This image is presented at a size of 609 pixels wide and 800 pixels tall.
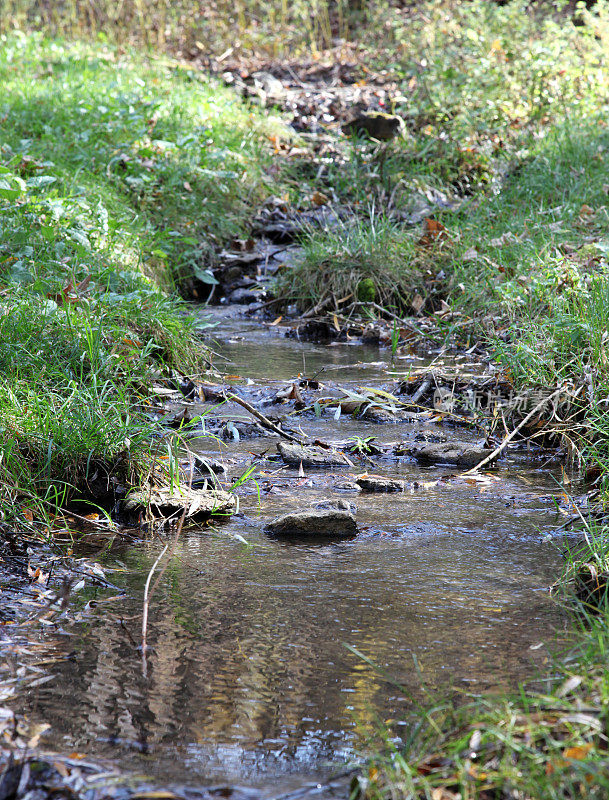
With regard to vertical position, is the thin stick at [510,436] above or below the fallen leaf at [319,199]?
below

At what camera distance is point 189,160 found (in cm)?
712

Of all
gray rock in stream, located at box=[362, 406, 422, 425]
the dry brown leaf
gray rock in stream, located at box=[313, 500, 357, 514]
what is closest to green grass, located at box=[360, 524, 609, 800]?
gray rock in stream, located at box=[313, 500, 357, 514]

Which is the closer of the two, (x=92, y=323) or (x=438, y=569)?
(x=438, y=569)

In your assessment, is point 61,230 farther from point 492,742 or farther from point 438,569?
point 492,742

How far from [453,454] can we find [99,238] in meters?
2.77

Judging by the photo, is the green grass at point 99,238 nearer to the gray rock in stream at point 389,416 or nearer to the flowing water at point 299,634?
the flowing water at point 299,634

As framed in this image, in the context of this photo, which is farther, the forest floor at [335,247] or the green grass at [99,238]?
the green grass at [99,238]

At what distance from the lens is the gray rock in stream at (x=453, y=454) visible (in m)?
3.66

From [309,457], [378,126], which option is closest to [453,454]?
[309,457]

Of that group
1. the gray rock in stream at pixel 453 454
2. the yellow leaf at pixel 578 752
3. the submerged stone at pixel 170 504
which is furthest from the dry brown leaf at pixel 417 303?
the yellow leaf at pixel 578 752

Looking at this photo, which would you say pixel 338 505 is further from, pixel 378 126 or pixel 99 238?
pixel 378 126

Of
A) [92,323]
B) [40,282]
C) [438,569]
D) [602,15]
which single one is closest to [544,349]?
[438,569]

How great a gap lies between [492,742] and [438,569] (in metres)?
1.05

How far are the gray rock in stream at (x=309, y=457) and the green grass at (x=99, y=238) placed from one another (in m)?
0.61
